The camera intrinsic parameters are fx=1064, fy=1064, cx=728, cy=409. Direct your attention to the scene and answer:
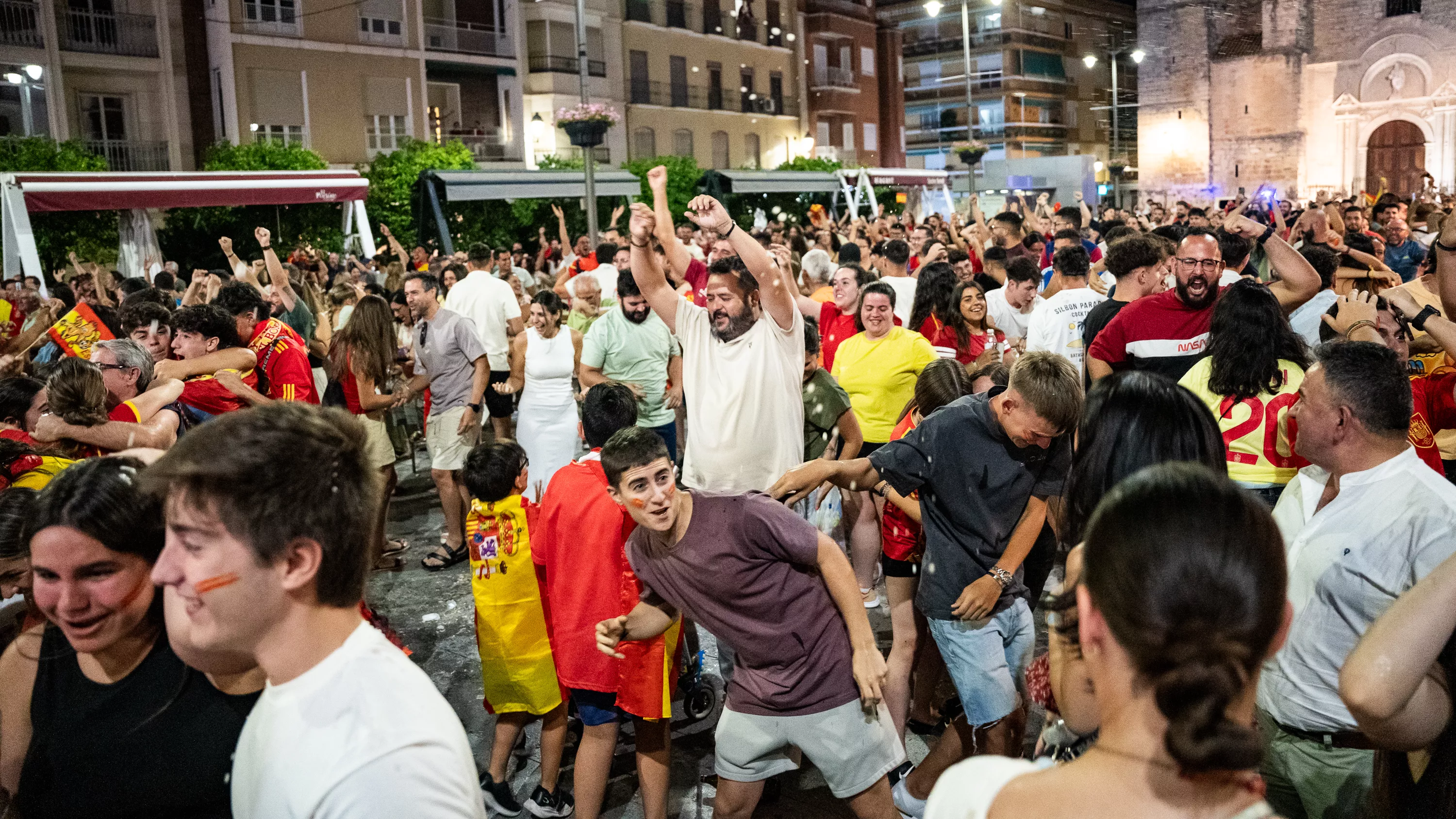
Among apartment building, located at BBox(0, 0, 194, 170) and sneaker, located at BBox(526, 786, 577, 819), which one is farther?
apartment building, located at BBox(0, 0, 194, 170)

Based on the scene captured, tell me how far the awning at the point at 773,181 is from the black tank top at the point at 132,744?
22270mm

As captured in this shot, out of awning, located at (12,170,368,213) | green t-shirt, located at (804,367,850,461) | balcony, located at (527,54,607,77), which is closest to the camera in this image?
green t-shirt, located at (804,367,850,461)

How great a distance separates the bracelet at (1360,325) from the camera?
480cm

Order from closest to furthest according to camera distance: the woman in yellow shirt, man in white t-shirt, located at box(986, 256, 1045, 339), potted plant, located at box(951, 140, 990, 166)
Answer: the woman in yellow shirt
man in white t-shirt, located at box(986, 256, 1045, 339)
potted plant, located at box(951, 140, 990, 166)

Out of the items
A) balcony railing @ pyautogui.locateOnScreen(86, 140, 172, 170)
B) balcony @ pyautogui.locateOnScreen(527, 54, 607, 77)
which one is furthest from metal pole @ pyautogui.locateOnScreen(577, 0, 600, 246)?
balcony @ pyautogui.locateOnScreen(527, 54, 607, 77)

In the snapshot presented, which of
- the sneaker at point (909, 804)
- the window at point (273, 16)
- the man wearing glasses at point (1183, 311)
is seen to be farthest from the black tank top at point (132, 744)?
the window at point (273, 16)

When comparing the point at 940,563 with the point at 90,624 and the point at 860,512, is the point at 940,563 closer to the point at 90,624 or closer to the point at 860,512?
the point at 860,512

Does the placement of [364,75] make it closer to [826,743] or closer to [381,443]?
[381,443]

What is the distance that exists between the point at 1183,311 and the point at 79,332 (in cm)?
650

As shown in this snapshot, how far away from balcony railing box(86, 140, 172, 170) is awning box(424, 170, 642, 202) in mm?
9222

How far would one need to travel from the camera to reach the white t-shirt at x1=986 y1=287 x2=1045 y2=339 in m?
7.29

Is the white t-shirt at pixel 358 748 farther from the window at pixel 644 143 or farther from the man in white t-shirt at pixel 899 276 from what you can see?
the window at pixel 644 143

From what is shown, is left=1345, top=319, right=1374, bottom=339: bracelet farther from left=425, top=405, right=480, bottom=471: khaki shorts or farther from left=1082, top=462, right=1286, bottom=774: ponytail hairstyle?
left=425, top=405, right=480, bottom=471: khaki shorts

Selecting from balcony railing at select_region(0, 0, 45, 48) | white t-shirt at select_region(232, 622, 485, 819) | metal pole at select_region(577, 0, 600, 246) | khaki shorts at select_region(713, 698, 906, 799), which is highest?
balcony railing at select_region(0, 0, 45, 48)
